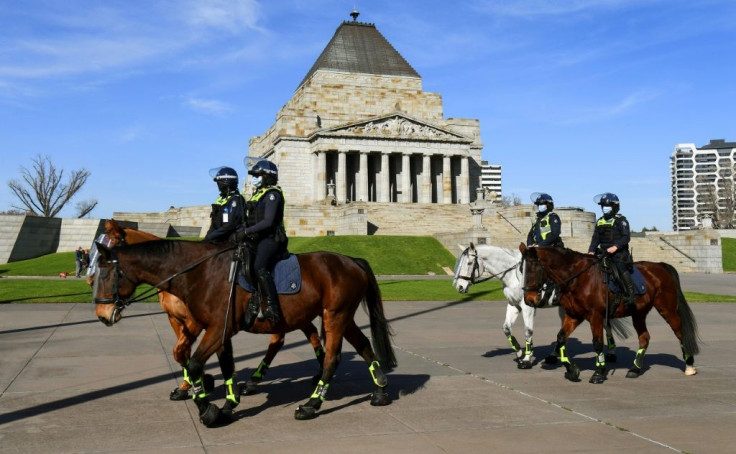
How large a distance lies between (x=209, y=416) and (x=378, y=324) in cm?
296

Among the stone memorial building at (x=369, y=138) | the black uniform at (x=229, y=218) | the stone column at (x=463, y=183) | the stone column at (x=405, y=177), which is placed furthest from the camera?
the stone column at (x=463, y=183)

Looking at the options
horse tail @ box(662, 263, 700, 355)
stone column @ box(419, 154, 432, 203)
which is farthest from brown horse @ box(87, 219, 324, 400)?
stone column @ box(419, 154, 432, 203)

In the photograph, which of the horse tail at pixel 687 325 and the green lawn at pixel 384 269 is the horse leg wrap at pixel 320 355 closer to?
the horse tail at pixel 687 325

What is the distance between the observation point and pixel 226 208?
31.9 ft

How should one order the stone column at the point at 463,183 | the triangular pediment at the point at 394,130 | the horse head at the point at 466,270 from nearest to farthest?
the horse head at the point at 466,270 < the triangular pediment at the point at 394,130 < the stone column at the point at 463,183

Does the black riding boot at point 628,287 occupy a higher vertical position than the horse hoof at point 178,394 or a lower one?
higher

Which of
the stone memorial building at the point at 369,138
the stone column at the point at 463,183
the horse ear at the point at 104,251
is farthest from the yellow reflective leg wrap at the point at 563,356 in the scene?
the stone column at the point at 463,183

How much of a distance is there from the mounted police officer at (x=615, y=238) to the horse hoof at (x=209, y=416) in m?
6.79

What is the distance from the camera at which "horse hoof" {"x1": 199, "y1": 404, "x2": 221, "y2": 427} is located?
7906 millimetres

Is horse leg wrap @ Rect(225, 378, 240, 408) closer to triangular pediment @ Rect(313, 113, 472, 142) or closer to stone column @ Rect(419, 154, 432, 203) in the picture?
triangular pediment @ Rect(313, 113, 472, 142)

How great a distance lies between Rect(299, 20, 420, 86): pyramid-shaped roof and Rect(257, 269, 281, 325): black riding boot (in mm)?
82175

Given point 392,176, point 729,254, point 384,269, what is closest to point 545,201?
point 384,269

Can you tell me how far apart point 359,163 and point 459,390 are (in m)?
75.9

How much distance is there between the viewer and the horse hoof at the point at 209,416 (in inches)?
311
